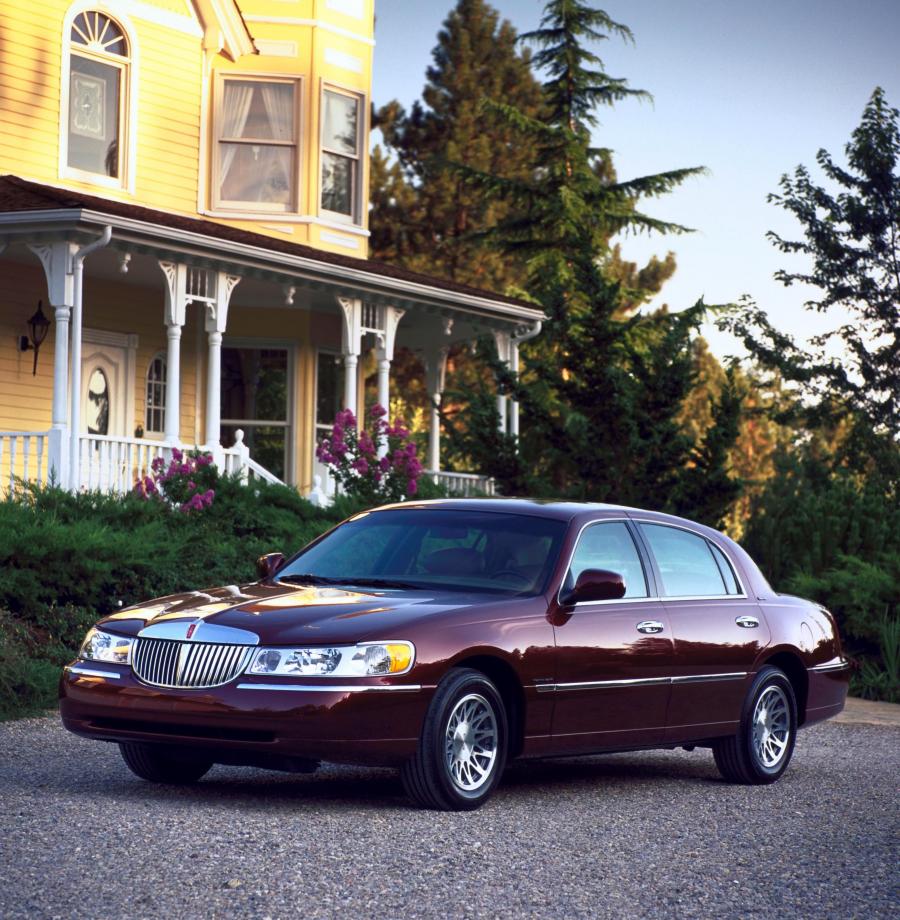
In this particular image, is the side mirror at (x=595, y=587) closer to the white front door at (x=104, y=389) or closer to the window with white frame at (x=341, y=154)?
the white front door at (x=104, y=389)

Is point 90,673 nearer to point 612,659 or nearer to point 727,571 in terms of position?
point 612,659

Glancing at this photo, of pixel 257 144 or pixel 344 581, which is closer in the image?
pixel 344 581

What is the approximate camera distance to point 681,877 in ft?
21.7

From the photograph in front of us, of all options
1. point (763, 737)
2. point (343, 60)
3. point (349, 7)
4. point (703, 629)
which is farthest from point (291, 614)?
point (349, 7)

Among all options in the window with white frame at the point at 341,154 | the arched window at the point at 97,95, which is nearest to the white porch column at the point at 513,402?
the window with white frame at the point at 341,154

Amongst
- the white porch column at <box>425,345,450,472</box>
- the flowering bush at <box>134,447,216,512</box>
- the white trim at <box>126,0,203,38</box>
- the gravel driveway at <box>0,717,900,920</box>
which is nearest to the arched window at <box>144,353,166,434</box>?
the white porch column at <box>425,345,450,472</box>

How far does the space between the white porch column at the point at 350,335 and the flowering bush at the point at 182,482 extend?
15.3ft

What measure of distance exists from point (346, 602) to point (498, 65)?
4008 cm

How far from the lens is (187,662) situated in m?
7.79

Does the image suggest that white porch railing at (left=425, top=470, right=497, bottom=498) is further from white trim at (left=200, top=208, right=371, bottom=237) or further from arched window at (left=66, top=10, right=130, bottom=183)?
arched window at (left=66, top=10, right=130, bottom=183)

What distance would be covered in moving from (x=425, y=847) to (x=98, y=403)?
1641cm

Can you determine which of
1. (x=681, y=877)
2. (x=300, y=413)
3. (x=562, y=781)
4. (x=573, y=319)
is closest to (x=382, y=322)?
(x=300, y=413)

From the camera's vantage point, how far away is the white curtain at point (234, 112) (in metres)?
23.8

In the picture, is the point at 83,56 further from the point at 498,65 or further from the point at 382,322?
the point at 498,65
